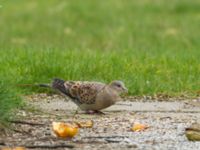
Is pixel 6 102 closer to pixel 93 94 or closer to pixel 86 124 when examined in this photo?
pixel 86 124

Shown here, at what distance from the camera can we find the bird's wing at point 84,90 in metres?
8.96

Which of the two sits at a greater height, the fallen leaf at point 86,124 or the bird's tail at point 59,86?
the bird's tail at point 59,86

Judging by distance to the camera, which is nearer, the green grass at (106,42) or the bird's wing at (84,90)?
the bird's wing at (84,90)

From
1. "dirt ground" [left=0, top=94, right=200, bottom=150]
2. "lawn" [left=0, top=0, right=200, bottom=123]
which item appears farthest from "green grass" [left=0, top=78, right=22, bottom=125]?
"lawn" [left=0, top=0, right=200, bottom=123]

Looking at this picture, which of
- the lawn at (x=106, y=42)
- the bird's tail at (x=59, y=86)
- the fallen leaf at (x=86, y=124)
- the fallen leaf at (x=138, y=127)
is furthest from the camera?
the lawn at (x=106, y=42)

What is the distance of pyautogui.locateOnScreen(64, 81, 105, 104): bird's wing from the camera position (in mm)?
8961

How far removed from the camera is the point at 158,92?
10.3m

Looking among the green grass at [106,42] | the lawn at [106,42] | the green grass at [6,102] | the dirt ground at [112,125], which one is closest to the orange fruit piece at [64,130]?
the dirt ground at [112,125]

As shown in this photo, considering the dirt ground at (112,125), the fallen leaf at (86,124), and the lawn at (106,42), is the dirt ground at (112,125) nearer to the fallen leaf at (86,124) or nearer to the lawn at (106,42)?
the fallen leaf at (86,124)

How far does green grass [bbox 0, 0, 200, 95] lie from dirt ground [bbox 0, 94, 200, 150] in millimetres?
743

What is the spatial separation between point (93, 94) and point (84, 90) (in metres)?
0.10

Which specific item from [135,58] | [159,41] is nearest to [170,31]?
[159,41]

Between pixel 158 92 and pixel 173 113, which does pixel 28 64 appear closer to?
pixel 158 92

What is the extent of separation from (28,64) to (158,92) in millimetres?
1686
